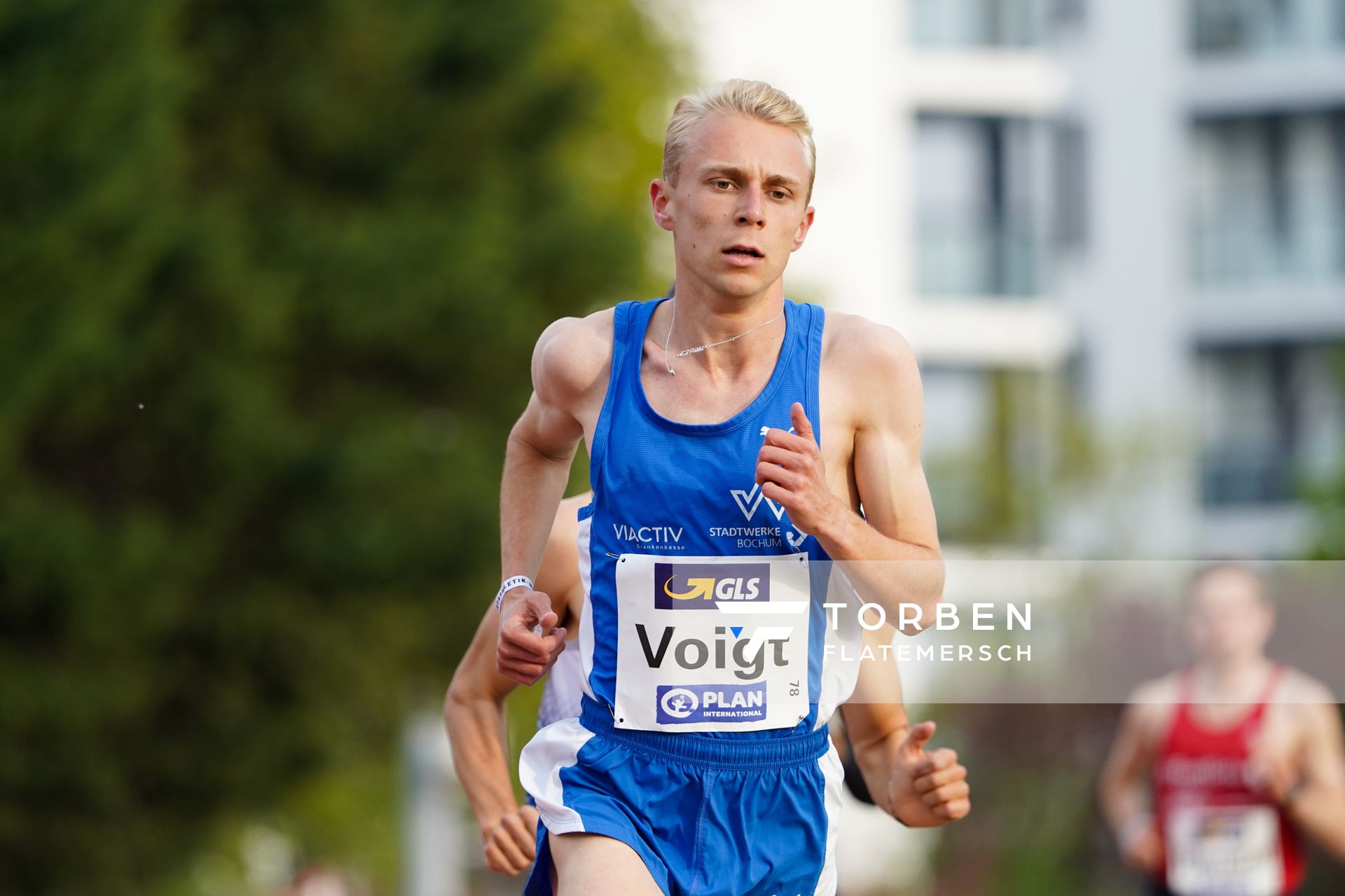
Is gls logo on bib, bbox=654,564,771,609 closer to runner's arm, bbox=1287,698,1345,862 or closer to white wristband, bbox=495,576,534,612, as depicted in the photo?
white wristband, bbox=495,576,534,612

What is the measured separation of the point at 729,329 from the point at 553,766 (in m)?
1.01

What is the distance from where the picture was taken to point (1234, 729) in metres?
8.16

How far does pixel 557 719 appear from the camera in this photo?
5.05 meters

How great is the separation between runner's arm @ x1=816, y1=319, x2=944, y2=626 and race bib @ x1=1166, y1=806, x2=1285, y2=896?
4360mm

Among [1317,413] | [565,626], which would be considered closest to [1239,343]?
[1317,413]

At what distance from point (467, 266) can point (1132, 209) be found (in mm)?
17047

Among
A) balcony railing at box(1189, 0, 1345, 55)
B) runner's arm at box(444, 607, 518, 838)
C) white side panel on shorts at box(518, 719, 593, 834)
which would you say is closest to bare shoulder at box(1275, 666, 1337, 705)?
runner's arm at box(444, 607, 518, 838)

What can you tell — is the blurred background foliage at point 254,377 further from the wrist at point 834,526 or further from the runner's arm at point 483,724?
the wrist at point 834,526

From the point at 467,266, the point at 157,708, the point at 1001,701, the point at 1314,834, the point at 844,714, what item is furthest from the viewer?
the point at 1001,701

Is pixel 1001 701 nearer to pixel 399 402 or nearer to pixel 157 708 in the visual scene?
pixel 399 402

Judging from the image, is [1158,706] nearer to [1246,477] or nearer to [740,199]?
[740,199]

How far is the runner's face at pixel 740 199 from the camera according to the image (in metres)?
4.13

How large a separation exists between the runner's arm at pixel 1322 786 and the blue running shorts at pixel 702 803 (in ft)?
13.3

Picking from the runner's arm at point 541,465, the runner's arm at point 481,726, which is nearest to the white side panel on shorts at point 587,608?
the runner's arm at point 541,465
